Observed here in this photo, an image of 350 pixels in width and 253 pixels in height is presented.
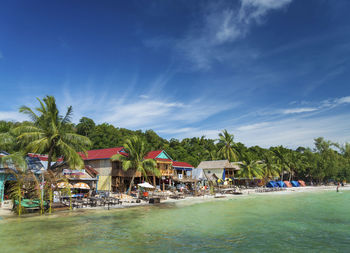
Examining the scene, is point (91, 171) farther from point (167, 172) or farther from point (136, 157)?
point (167, 172)

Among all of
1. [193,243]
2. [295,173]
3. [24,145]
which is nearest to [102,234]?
[193,243]

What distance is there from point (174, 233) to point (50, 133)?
16083 mm

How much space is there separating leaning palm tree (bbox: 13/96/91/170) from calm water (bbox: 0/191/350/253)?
683 cm

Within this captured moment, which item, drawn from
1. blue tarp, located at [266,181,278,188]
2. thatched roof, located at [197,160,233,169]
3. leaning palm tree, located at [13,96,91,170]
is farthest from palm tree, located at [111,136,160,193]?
blue tarp, located at [266,181,278,188]

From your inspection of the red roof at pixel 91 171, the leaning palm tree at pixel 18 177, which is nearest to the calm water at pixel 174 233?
the leaning palm tree at pixel 18 177

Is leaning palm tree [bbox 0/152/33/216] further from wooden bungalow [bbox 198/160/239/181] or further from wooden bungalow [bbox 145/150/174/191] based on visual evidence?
wooden bungalow [bbox 198/160/239/181]

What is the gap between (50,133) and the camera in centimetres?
2369

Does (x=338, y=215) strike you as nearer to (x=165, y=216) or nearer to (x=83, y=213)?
(x=165, y=216)

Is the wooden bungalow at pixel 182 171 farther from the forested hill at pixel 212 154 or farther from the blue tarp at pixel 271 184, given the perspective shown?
the blue tarp at pixel 271 184

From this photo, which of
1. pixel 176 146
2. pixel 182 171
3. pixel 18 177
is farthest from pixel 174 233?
pixel 176 146

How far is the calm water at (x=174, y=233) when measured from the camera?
36.8 feet

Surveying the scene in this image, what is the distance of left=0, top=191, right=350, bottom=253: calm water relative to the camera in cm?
1121

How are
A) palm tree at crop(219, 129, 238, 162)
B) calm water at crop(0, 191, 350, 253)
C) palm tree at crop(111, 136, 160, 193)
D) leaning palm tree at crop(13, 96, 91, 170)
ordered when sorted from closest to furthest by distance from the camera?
calm water at crop(0, 191, 350, 253), leaning palm tree at crop(13, 96, 91, 170), palm tree at crop(111, 136, 160, 193), palm tree at crop(219, 129, 238, 162)

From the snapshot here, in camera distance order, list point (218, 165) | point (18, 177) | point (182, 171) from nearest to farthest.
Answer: point (18, 177)
point (182, 171)
point (218, 165)
